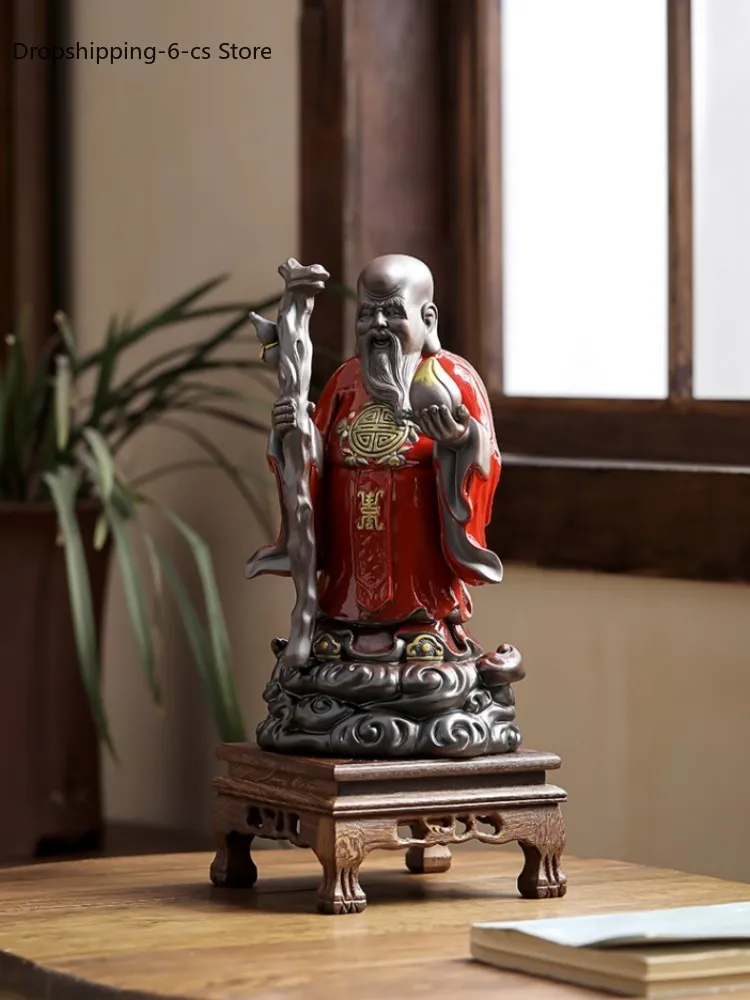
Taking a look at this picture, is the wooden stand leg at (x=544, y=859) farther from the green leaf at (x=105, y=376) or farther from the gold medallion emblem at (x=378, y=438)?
the green leaf at (x=105, y=376)

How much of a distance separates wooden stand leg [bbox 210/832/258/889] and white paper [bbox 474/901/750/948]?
1.05 ft

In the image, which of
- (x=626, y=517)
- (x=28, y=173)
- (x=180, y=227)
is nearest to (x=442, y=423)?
(x=626, y=517)

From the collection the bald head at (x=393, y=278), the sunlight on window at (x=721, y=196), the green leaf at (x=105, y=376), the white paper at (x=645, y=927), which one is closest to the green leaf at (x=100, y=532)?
the green leaf at (x=105, y=376)

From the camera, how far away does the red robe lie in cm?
143

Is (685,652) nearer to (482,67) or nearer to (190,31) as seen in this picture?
(482,67)

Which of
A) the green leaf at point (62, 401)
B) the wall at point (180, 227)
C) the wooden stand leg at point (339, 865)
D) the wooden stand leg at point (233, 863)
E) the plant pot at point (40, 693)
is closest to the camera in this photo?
the wooden stand leg at point (339, 865)

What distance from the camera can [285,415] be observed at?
1.45 meters

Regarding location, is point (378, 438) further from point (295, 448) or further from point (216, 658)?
point (216, 658)

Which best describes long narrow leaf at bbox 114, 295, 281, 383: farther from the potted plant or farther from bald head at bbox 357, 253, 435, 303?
bald head at bbox 357, 253, 435, 303

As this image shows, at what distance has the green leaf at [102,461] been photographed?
6.94ft

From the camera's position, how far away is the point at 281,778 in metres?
1.42

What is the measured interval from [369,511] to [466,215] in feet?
3.05

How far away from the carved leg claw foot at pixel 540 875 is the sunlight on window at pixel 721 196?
2.42ft

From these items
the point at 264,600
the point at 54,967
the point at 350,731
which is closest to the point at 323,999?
the point at 54,967
